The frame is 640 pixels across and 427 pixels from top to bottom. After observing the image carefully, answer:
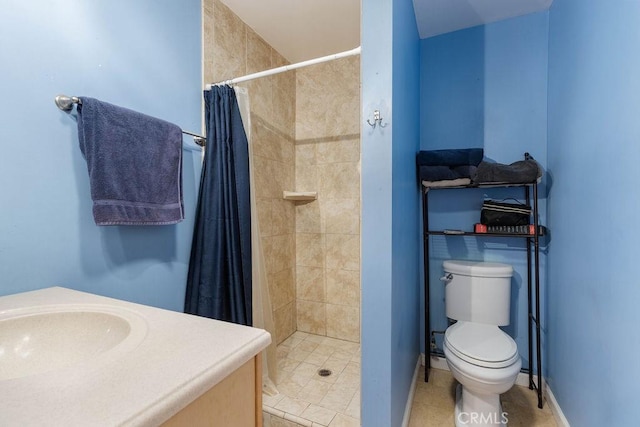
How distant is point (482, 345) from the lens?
1.52 metres

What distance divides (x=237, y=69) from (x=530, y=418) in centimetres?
269

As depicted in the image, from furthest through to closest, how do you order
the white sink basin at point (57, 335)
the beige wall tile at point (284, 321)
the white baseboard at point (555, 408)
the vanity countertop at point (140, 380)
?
1. the beige wall tile at point (284, 321)
2. the white baseboard at point (555, 408)
3. the white sink basin at point (57, 335)
4. the vanity countertop at point (140, 380)

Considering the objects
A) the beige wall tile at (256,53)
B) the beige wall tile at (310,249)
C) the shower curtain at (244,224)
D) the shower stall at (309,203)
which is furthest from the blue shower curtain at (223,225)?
the beige wall tile at (310,249)

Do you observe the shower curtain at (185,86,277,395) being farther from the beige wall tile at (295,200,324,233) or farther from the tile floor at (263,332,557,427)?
the beige wall tile at (295,200,324,233)

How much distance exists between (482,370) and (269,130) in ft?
6.52

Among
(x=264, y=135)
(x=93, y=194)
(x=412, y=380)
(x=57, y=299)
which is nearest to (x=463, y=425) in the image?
(x=412, y=380)

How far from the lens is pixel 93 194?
109 centimetres

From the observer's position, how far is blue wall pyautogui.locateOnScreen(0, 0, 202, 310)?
3.11 feet

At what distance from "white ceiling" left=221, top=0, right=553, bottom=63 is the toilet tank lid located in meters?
1.61

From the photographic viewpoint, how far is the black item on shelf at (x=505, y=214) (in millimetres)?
1749

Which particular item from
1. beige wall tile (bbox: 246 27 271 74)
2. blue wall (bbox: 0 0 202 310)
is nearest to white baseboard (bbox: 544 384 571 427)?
blue wall (bbox: 0 0 202 310)

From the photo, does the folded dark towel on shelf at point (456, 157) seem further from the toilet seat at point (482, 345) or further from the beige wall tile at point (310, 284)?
the beige wall tile at point (310, 284)

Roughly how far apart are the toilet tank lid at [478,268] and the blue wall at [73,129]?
165cm

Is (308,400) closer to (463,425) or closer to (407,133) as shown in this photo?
(463,425)
